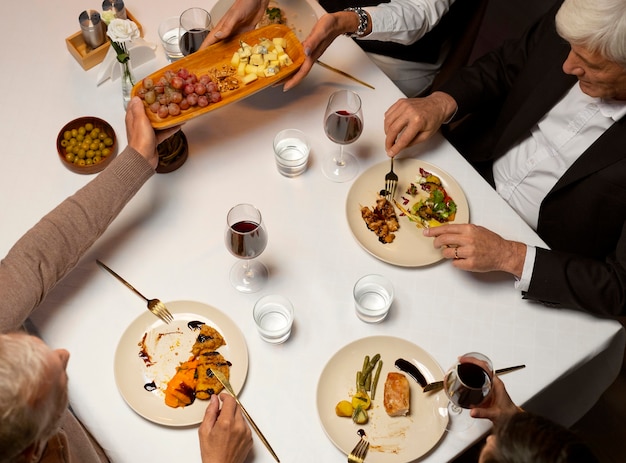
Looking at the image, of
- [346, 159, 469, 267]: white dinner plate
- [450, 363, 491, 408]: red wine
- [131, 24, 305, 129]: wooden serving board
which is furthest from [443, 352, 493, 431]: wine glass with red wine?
[131, 24, 305, 129]: wooden serving board

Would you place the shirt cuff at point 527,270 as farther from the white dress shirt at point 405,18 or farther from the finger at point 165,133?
the finger at point 165,133

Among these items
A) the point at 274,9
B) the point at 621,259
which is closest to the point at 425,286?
the point at 621,259

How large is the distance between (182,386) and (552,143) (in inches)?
53.1

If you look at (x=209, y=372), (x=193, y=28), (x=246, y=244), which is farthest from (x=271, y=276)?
(x=193, y=28)

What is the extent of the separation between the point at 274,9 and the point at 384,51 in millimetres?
542

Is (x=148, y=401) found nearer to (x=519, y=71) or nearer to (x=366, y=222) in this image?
(x=366, y=222)

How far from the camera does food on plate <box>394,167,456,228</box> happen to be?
1.90 m

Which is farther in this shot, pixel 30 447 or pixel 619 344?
pixel 619 344

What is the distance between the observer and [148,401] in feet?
5.21

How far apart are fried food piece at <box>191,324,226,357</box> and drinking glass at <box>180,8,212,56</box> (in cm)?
92

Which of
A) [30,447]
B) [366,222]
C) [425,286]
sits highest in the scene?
[30,447]

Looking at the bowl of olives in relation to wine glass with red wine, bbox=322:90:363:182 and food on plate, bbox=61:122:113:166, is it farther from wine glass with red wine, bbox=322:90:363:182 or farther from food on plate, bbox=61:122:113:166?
wine glass with red wine, bbox=322:90:363:182

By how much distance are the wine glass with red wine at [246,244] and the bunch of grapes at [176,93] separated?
0.35 meters

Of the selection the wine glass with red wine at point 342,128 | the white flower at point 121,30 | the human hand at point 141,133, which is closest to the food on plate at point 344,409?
the wine glass with red wine at point 342,128
